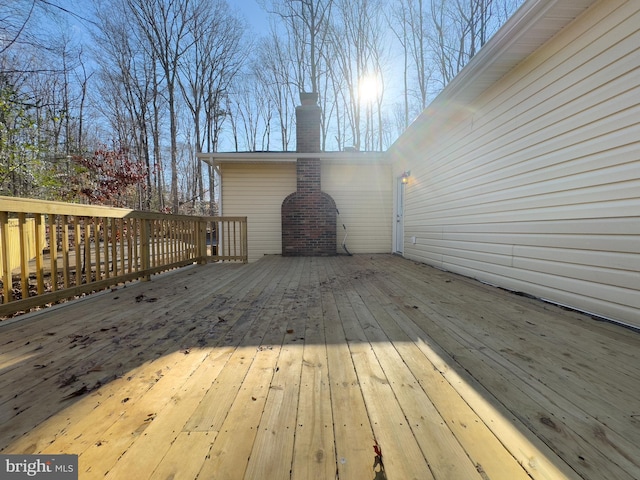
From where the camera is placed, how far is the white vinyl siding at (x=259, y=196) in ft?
24.3

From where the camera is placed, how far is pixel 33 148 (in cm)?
508

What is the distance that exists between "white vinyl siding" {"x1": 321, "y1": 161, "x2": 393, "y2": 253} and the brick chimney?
47cm

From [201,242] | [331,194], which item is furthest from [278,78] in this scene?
[201,242]

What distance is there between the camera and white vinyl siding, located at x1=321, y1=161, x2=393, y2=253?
24.9ft

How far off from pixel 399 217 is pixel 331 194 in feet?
6.40

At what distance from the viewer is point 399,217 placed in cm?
727

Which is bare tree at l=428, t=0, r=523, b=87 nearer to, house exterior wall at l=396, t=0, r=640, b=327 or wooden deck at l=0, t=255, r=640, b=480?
house exterior wall at l=396, t=0, r=640, b=327

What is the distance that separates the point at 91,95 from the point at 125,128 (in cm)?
167

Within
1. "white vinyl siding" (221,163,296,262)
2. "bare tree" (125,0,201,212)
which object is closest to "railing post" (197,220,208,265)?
"white vinyl siding" (221,163,296,262)

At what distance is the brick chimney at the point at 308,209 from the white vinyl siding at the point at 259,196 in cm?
39

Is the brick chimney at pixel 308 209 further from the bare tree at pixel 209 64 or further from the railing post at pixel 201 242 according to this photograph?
the bare tree at pixel 209 64

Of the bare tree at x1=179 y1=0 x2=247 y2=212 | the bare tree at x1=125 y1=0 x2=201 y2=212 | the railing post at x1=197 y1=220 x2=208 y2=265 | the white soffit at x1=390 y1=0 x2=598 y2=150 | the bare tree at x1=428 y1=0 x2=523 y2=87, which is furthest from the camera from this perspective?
the bare tree at x1=179 y1=0 x2=247 y2=212

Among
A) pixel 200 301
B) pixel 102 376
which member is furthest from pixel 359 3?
pixel 102 376

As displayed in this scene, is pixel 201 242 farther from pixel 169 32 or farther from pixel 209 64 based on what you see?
pixel 209 64
